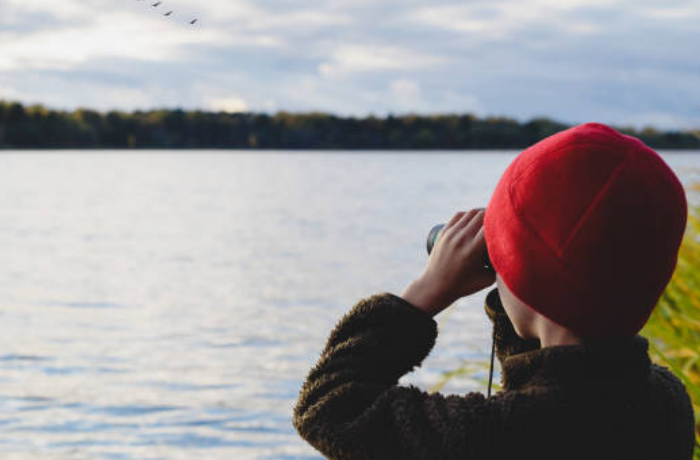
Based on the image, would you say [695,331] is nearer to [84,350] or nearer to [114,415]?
[114,415]

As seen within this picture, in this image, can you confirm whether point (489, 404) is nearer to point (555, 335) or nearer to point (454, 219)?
point (555, 335)

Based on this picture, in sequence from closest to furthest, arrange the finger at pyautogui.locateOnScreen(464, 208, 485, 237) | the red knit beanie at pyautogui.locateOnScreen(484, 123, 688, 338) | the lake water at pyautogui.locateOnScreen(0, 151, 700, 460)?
1. the red knit beanie at pyautogui.locateOnScreen(484, 123, 688, 338)
2. the finger at pyautogui.locateOnScreen(464, 208, 485, 237)
3. the lake water at pyautogui.locateOnScreen(0, 151, 700, 460)

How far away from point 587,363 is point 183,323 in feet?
37.7

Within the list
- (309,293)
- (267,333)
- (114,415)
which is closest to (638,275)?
(114,415)

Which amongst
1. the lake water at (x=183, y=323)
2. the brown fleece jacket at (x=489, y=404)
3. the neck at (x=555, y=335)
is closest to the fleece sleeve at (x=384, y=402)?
the brown fleece jacket at (x=489, y=404)

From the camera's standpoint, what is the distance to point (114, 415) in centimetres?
785

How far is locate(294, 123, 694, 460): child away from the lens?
123cm

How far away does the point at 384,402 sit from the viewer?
1.32 meters

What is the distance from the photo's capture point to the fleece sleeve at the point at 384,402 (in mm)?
1248

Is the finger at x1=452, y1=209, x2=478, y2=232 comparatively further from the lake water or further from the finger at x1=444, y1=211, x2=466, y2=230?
the lake water

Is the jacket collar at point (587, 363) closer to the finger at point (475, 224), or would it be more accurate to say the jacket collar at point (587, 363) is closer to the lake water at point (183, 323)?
the finger at point (475, 224)

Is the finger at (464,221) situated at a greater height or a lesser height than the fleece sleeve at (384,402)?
greater

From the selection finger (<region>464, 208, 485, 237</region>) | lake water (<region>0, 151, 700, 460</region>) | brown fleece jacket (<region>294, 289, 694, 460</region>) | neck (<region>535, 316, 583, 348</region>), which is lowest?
lake water (<region>0, 151, 700, 460</region>)

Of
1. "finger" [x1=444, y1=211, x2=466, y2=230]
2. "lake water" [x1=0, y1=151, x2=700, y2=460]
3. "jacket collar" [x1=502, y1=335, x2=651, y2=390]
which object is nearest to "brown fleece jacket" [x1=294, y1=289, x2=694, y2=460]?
"jacket collar" [x1=502, y1=335, x2=651, y2=390]
